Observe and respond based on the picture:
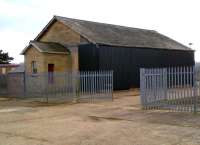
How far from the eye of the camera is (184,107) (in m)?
16.4

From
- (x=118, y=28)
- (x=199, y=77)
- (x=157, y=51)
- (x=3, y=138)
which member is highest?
(x=118, y=28)

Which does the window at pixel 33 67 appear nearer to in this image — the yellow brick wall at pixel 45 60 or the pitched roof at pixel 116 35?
the yellow brick wall at pixel 45 60

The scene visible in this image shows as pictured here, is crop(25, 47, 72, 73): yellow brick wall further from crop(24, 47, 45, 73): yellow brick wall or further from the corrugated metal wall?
the corrugated metal wall

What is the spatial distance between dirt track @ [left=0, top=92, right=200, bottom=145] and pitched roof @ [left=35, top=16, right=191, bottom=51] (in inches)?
657

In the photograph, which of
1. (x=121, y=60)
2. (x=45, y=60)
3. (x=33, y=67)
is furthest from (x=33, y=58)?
(x=121, y=60)

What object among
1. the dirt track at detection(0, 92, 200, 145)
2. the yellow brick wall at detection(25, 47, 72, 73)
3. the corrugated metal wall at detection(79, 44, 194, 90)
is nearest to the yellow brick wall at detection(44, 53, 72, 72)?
the yellow brick wall at detection(25, 47, 72, 73)

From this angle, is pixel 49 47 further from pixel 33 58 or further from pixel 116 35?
pixel 116 35

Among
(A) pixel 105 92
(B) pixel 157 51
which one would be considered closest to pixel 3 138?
(A) pixel 105 92

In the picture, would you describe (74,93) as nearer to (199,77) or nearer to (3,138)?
(199,77)

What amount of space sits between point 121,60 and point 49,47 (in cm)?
634

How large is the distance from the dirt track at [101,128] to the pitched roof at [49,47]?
50.7 feet

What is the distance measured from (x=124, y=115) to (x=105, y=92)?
7.51 meters

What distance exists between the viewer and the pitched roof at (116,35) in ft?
111

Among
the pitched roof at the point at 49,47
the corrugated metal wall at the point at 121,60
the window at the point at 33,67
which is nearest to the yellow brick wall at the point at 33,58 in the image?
the window at the point at 33,67
